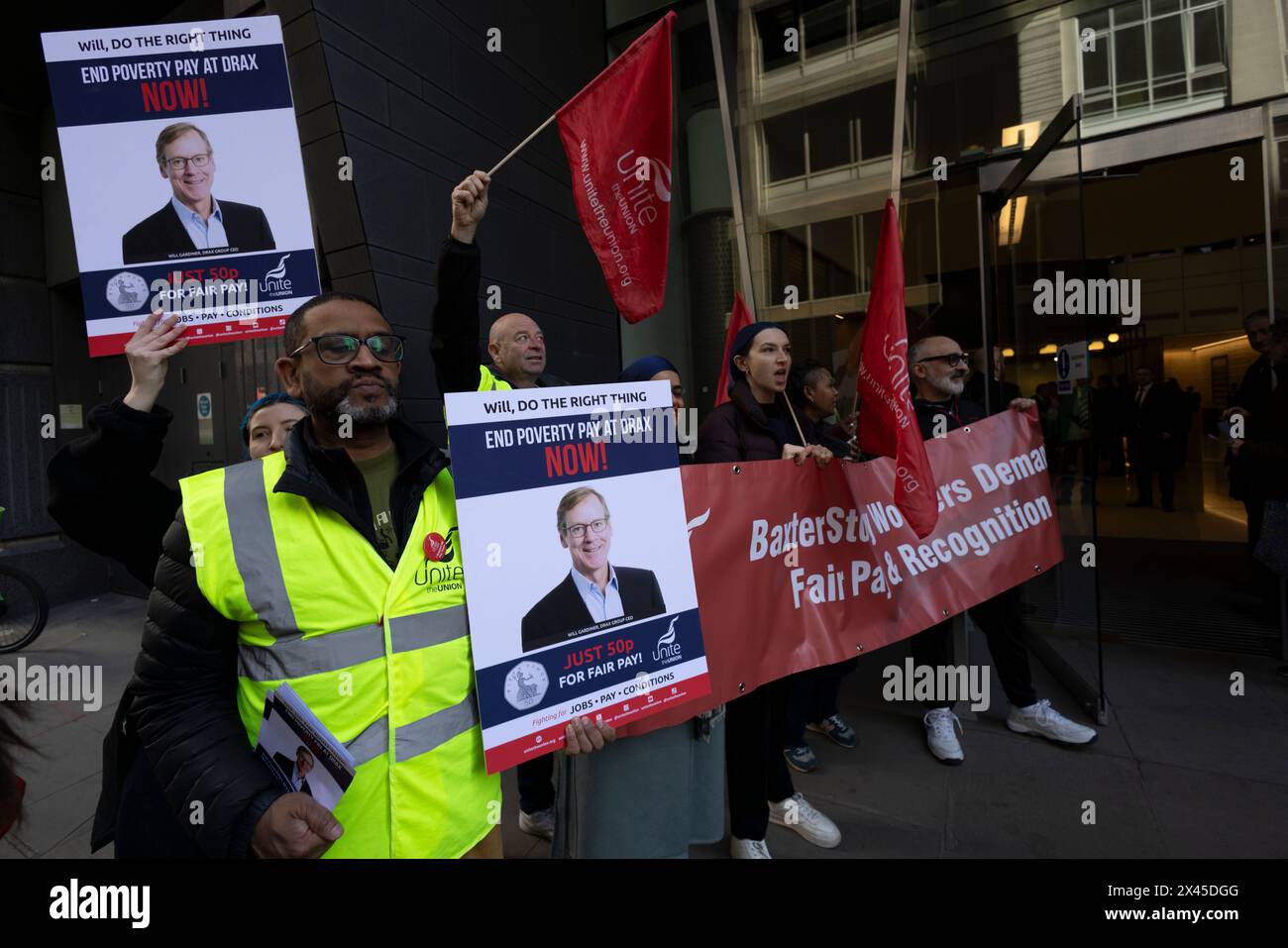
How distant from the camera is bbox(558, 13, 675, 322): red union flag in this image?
101 inches

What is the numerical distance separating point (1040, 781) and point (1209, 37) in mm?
6031

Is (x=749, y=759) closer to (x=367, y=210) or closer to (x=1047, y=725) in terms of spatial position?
(x=1047, y=725)

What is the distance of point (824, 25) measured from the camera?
19.4 ft

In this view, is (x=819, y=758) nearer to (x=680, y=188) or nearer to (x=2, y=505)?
(x=680, y=188)

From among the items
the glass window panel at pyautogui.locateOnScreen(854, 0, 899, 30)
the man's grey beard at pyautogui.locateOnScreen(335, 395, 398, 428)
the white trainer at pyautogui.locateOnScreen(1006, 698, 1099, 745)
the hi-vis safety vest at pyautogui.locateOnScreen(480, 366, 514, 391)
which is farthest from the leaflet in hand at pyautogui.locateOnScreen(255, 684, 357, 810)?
the glass window panel at pyautogui.locateOnScreen(854, 0, 899, 30)

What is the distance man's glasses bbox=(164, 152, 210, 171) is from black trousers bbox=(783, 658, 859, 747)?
3.16 metres

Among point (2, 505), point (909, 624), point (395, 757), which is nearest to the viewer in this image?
point (395, 757)

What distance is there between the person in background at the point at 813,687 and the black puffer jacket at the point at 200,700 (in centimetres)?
220

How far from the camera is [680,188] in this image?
6.48 metres

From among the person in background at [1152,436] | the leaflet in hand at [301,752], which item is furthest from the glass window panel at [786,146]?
the person in background at [1152,436]

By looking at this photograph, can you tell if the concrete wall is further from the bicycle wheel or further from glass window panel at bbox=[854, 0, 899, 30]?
the bicycle wheel

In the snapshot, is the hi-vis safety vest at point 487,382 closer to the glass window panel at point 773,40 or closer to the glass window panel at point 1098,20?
the glass window panel at point 773,40
